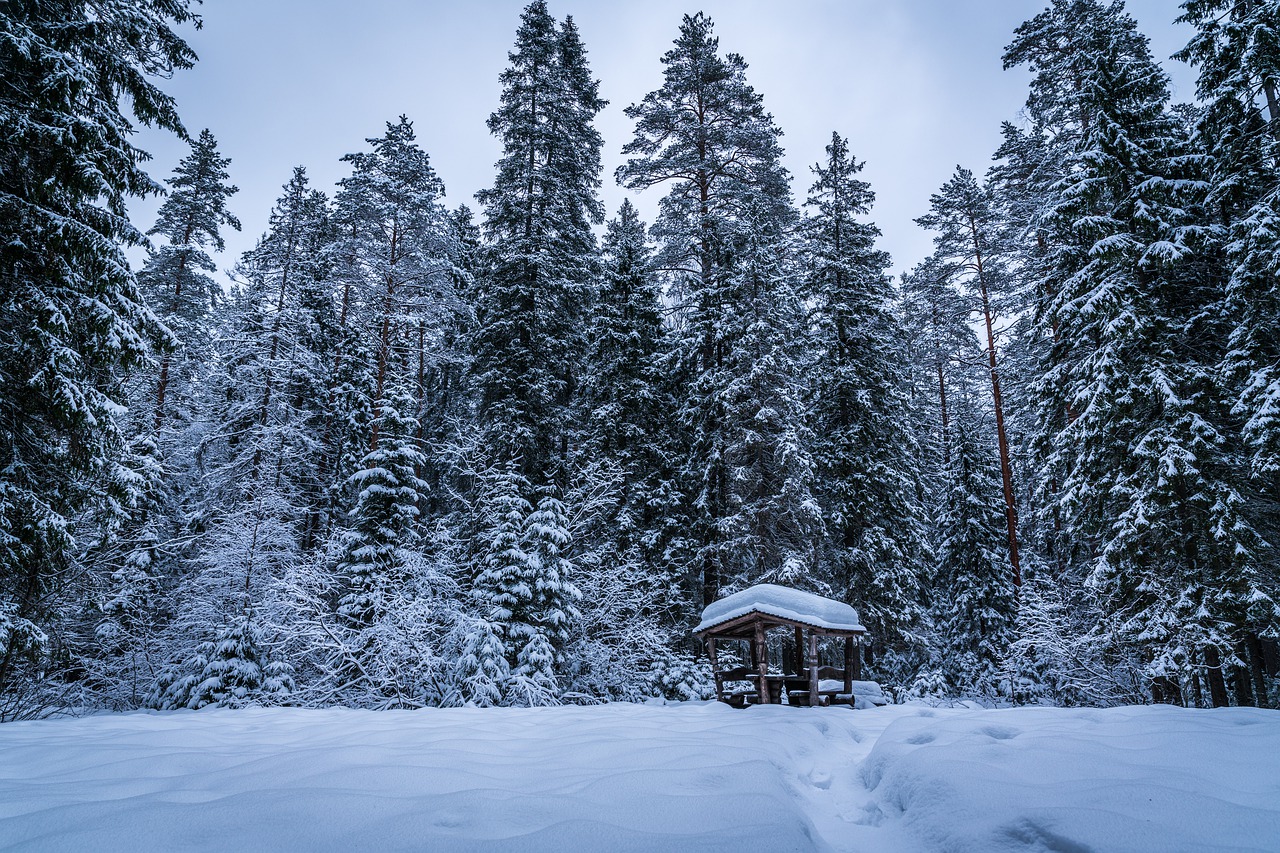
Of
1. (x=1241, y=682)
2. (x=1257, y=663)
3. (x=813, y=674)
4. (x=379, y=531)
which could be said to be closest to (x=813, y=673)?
(x=813, y=674)

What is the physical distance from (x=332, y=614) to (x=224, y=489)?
759 cm

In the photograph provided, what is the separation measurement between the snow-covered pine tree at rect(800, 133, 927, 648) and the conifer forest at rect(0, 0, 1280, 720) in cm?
13

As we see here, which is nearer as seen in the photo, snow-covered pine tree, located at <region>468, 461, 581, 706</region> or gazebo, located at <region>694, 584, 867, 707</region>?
gazebo, located at <region>694, 584, 867, 707</region>

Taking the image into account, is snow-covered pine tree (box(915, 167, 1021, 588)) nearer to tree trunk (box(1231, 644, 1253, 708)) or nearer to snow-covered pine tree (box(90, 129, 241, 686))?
tree trunk (box(1231, 644, 1253, 708))

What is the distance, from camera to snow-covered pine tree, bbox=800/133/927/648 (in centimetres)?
1803

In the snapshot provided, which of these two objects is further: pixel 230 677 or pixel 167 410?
pixel 167 410

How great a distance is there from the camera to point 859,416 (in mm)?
19438

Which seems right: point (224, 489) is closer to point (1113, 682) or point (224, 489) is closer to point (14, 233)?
point (14, 233)

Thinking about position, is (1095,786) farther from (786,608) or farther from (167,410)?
(167,410)

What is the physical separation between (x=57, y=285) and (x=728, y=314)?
15118 millimetres

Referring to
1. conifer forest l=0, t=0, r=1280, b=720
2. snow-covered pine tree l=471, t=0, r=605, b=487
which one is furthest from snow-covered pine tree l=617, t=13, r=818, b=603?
snow-covered pine tree l=471, t=0, r=605, b=487

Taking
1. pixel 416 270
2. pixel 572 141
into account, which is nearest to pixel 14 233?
Answer: pixel 416 270

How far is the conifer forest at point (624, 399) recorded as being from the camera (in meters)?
8.68

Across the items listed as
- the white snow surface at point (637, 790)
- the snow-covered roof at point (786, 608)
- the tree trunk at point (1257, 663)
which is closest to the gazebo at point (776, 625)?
the snow-covered roof at point (786, 608)
